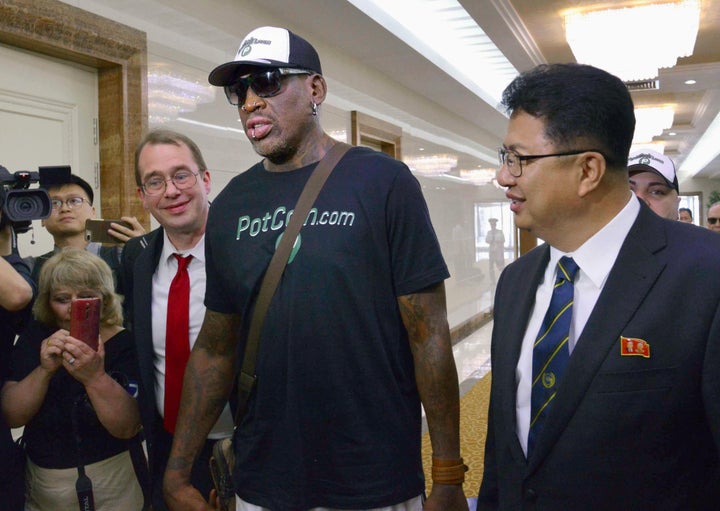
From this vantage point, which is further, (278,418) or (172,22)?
(172,22)

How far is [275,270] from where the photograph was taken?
5.47 ft

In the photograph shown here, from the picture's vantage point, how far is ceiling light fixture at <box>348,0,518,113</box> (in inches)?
244

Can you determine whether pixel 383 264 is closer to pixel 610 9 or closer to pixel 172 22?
pixel 172 22

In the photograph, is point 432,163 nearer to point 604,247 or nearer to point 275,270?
point 275,270

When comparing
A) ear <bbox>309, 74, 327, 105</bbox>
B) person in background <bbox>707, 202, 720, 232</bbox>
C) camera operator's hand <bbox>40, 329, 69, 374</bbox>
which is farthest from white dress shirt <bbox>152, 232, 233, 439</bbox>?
person in background <bbox>707, 202, 720, 232</bbox>

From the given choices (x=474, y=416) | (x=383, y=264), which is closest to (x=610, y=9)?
(x=474, y=416)

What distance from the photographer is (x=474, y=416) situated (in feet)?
18.4

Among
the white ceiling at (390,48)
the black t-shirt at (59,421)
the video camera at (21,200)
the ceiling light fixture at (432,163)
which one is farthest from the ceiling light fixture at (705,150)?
the video camera at (21,200)

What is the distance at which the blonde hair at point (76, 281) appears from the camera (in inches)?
89.5

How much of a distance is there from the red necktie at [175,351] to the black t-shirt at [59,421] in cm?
23

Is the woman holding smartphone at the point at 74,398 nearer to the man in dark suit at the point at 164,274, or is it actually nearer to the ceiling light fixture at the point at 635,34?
the man in dark suit at the point at 164,274

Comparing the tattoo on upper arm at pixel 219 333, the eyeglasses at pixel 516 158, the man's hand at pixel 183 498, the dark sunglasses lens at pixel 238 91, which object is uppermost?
the dark sunglasses lens at pixel 238 91

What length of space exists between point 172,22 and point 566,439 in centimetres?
394

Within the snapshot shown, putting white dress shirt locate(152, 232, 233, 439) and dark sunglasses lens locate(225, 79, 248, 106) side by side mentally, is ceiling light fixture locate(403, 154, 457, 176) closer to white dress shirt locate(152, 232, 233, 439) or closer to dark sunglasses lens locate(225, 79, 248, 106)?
white dress shirt locate(152, 232, 233, 439)
